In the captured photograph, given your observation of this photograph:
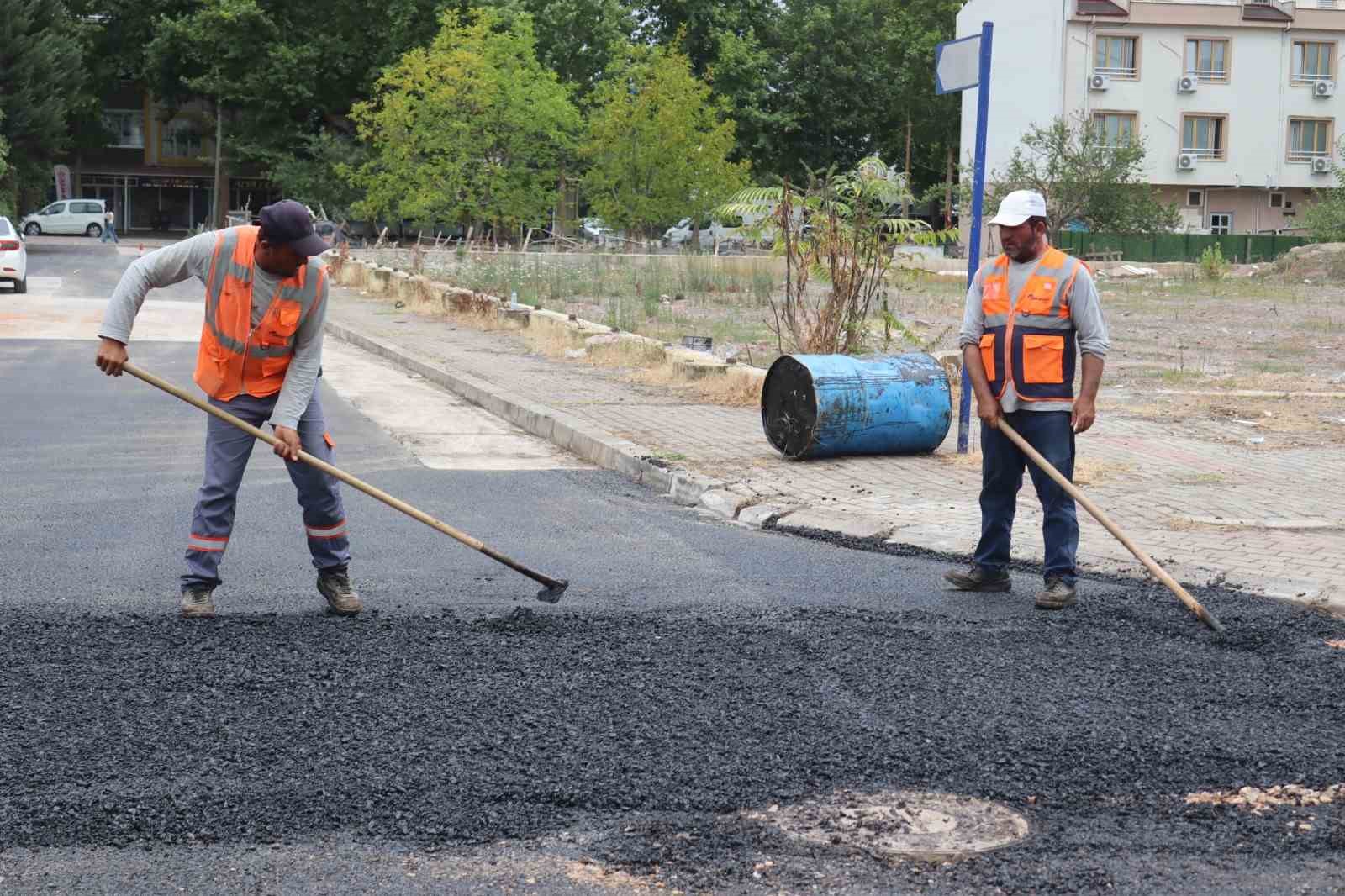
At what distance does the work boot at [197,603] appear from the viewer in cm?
609

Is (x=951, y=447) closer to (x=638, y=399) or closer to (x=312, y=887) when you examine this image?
(x=638, y=399)

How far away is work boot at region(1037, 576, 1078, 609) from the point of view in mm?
6605

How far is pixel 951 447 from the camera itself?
1092 centimetres

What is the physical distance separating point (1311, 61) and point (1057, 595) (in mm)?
60687

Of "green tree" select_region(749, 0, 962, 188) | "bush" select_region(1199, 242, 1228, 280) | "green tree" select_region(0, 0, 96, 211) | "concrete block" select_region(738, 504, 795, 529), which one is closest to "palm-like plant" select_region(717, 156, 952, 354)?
"concrete block" select_region(738, 504, 795, 529)

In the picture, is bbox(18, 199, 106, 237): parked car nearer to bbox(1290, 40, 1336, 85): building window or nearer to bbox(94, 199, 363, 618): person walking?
bbox(1290, 40, 1336, 85): building window

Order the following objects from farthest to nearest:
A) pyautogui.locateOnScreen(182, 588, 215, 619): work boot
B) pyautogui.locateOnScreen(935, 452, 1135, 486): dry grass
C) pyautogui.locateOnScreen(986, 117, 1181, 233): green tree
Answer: pyautogui.locateOnScreen(986, 117, 1181, 233): green tree
pyautogui.locateOnScreen(935, 452, 1135, 486): dry grass
pyautogui.locateOnScreen(182, 588, 215, 619): work boot

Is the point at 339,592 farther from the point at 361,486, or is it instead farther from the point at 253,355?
the point at 253,355

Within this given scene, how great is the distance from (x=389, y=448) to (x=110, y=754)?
6755 mm

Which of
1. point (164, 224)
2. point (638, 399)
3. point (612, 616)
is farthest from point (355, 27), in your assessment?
point (612, 616)

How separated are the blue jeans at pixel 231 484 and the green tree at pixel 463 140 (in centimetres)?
3256

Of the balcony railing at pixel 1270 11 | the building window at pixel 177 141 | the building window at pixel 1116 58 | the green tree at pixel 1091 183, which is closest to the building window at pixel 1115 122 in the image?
the building window at pixel 1116 58

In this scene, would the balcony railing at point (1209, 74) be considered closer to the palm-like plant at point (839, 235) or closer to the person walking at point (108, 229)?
the person walking at point (108, 229)

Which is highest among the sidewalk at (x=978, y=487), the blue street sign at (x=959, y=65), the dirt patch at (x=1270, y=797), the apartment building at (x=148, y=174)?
the apartment building at (x=148, y=174)
